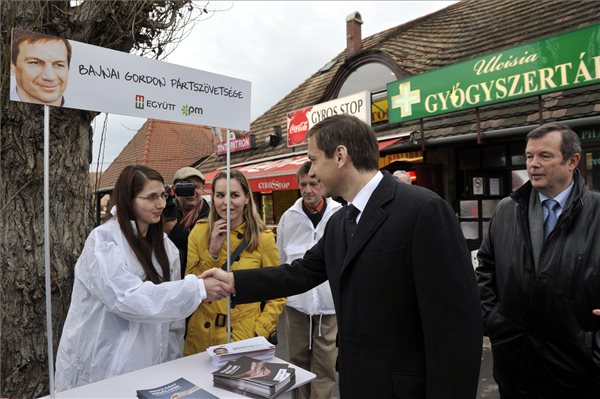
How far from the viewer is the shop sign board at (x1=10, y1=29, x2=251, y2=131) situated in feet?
6.06

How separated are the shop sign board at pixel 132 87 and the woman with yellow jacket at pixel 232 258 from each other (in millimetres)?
567

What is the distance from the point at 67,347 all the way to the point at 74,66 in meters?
1.34

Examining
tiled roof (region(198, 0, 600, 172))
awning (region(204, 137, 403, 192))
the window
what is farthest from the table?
the window

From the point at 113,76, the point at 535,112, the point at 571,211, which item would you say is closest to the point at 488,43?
the point at 535,112

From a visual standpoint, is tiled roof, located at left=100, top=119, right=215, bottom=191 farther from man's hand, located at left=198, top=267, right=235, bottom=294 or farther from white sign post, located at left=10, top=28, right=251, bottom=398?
man's hand, located at left=198, top=267, right=235, bottom=294

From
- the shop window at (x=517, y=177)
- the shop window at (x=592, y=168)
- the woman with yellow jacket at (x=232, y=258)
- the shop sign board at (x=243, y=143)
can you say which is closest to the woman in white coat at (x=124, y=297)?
the woman with yellow jacket at (x=232, y=258)

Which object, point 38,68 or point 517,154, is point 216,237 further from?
point 517,154

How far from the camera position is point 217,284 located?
216cm

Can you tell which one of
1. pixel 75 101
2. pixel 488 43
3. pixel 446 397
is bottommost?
pixel 446 397

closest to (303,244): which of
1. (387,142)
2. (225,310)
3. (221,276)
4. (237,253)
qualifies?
(237,253)

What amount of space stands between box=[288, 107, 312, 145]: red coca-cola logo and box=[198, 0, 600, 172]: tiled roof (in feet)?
2.74

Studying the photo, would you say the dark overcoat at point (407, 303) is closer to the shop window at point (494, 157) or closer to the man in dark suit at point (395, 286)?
the man in dark suit at point (395, 286)

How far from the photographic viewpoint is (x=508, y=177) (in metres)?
6.71

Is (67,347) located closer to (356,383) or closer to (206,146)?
(356,383)
